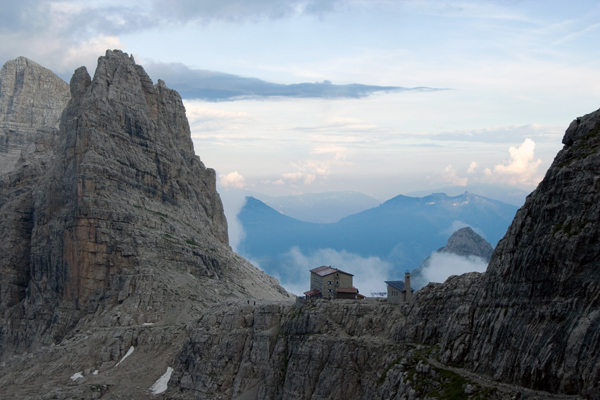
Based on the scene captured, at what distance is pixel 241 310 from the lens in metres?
161

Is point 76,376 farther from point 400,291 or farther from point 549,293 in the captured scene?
point 549,293

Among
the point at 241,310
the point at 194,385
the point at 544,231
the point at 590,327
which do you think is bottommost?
the point at 194,385

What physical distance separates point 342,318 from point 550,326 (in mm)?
55321

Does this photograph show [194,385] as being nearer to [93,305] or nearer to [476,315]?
[93,305]

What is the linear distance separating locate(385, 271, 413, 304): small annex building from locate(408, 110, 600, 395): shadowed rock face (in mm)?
26540

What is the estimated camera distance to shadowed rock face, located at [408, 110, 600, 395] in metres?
81.8

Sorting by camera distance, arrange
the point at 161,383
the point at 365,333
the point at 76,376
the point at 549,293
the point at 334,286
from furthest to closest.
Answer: the point at 76,376, the point at 161,383, the point at 334,286, the point at 365,333, the point at 549,293

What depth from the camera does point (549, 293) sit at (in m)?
88.9

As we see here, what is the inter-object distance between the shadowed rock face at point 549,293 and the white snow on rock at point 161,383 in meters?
73.5

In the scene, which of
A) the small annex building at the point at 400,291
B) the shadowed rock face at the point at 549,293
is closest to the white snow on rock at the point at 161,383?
the small annex building at the point at 400,291

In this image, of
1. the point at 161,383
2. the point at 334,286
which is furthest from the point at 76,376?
the point at 334,286

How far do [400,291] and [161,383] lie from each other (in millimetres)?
58418

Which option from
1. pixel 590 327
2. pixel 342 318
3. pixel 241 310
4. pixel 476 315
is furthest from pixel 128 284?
pixel 590 327

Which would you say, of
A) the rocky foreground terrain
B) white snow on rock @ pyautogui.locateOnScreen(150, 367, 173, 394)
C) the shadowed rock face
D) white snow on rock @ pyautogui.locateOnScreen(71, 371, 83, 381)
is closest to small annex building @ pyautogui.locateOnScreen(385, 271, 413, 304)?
the rocky foreground terrain
